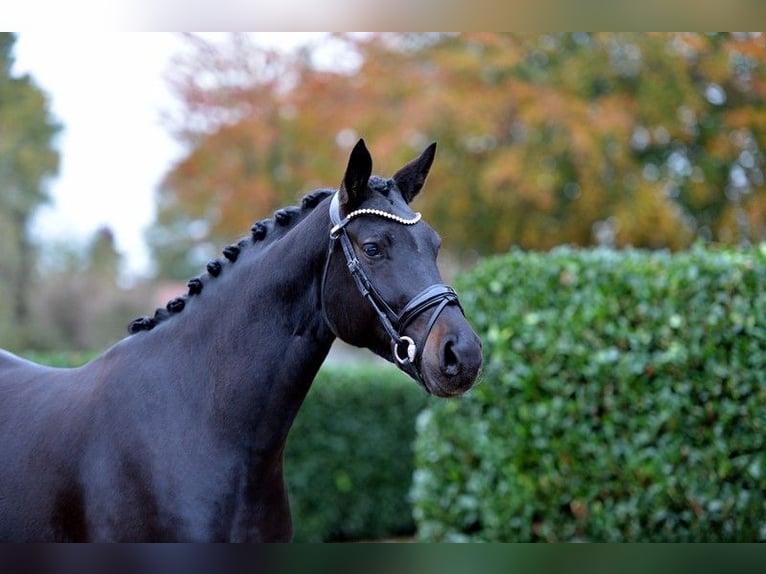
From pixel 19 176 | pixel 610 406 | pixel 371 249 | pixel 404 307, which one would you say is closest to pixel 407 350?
pixel 404 307

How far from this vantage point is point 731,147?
480 inches

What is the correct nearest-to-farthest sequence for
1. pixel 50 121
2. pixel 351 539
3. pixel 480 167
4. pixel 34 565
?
pixel 34 565 → pixel 351 539 → pixel 50 121 → pixel 480 167

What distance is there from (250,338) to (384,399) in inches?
237

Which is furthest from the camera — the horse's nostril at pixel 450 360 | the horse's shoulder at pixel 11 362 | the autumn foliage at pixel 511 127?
the autumn foliage at pixel 511 127

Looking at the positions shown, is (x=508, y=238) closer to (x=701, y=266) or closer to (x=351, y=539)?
(x=351, y=539)

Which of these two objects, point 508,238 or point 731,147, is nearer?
point 731,147

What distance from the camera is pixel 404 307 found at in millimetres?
2693

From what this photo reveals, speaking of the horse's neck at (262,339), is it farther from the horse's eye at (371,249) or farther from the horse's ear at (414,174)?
the horse's ear at (414,174)

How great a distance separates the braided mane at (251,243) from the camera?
3064mm

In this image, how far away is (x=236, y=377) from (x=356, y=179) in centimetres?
79

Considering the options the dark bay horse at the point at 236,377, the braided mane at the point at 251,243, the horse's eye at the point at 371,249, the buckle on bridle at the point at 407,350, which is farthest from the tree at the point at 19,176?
the buckle on bridle at the point at 407,350

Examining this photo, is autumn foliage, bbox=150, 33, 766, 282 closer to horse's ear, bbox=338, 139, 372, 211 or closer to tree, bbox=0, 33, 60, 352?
tree, bbox=0, 33, 60, 352

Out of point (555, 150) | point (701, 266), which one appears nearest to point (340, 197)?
point (701, 266)

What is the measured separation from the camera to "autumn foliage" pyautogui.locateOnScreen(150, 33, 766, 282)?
11.9m
